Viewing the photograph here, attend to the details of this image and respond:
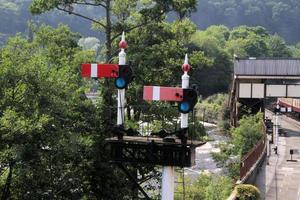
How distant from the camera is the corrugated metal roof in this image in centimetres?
5194

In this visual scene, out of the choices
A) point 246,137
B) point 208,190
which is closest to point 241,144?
point 246,137

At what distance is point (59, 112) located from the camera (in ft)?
47.9

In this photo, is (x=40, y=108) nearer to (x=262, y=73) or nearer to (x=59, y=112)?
(x=59, y=112)

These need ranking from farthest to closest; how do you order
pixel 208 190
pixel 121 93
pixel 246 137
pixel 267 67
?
1. pixel 267 67
2. pixel 246 137
3. pixel 208 190
4. pixel 121 93

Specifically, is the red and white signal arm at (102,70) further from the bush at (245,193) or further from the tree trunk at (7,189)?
the bush at (245,193)

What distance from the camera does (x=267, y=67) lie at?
5241cm

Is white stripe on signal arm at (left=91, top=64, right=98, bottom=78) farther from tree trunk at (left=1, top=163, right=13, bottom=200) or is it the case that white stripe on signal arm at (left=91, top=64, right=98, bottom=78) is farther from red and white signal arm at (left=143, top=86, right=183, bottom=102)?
tree trunk at (left=1, top=163, right=13, bottom=200)

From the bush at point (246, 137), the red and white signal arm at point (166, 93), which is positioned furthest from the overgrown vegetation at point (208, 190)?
the red and white signal arm at point (166, 93)

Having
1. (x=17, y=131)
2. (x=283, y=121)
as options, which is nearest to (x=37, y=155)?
(x=17, y=131)

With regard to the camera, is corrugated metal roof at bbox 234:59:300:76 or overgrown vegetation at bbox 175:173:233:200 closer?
overgrown vegetation at bbox 175:173:233:200

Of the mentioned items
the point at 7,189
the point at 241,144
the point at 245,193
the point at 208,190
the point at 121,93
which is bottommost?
the point at 208,190

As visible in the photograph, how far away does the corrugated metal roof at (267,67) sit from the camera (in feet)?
170

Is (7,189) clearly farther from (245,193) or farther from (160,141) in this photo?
(245,193)

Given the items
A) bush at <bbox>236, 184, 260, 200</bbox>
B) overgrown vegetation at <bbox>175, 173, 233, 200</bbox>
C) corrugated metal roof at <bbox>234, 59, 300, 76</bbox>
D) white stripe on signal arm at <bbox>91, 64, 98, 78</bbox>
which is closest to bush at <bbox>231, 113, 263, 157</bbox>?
overgrown vegetation at <bbox>175, 173, 233, 200</bbox>
